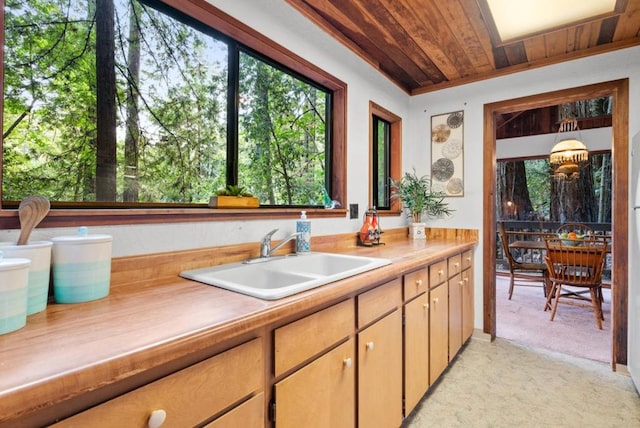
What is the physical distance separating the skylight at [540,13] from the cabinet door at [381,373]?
6.16ft

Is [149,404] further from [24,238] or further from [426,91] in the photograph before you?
[426,91]

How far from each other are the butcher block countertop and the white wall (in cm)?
220

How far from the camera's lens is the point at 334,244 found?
6.72 feet

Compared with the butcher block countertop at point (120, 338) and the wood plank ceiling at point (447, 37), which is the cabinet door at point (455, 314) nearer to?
the butcher block countertop at point (120, 338)

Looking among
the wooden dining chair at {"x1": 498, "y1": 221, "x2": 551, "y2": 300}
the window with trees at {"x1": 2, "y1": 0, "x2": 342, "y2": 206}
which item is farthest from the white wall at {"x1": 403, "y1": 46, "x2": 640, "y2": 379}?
the window with trees at {"x1": 2, "y1": 0, "x2": 342, "y2": 206}

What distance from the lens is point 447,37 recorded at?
2.17m

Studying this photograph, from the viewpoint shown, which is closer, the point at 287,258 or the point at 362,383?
the point at 362,383

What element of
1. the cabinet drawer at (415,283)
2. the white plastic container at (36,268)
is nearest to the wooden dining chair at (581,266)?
the cabinet drawer at (415,283)

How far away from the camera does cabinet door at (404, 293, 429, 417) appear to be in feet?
5.18

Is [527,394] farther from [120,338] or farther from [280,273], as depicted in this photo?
[120,338]

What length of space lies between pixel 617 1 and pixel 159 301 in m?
2.73

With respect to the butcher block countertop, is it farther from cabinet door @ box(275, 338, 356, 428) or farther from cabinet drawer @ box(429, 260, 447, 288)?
cabinet drawer @ box(429, 260, 447, 288)

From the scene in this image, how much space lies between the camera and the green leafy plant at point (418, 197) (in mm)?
2785

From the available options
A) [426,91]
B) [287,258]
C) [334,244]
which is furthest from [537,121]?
[287,258]
